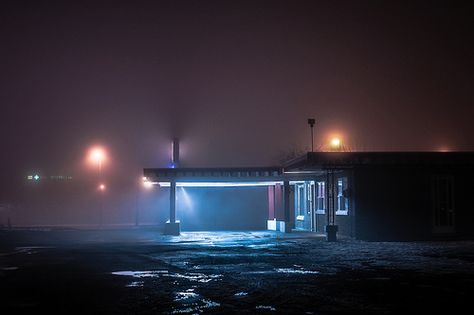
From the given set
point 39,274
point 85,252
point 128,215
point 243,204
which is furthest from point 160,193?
point 39,274

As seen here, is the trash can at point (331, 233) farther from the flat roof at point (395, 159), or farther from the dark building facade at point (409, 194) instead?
the flat roof at point (395, 159)

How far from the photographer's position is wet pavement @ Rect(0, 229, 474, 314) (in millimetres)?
8680

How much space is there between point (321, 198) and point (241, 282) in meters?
20.8

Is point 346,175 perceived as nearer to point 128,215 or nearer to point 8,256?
point 8,256

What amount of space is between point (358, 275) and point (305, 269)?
1628 mm

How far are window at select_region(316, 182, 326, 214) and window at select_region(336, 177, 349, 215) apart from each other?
2.97 meters

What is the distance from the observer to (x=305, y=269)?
44.4ft

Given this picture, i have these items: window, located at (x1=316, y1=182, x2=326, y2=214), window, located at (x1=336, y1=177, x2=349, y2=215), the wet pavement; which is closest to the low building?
window, located at (x1=336, y1=177, x2=349, y2=215)

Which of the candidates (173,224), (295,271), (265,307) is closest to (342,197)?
(173,224)

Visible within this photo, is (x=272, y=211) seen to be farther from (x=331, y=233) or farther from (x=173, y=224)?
Result: (x=331, y=233)

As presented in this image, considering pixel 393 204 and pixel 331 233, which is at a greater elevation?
pixel 393 204

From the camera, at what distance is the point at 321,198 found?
3150 cm

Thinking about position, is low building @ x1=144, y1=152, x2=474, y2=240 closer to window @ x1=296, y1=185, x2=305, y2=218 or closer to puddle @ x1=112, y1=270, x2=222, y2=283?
window @ x1=296, y1=185, x2=305, y2=218

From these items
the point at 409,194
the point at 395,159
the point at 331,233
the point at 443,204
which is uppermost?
the point at 395,159
